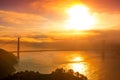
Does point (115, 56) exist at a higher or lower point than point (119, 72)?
higher

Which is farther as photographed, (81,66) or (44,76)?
(81,66)

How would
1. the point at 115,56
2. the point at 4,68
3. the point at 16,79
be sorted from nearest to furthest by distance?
the point at 16,79, the point at 4,68, the point at 115,56

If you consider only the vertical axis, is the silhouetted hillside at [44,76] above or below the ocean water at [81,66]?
below

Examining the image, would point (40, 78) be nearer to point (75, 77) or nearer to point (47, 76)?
point (47, 76)

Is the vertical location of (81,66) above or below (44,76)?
above

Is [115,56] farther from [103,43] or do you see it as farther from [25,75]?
[25,75]

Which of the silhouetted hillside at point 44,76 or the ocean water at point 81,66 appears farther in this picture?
the ocean water at point 81,66

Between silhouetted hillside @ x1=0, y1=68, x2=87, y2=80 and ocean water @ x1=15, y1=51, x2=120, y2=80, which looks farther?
ocean water @ x1=15, y1=51, x2=120, y2=80

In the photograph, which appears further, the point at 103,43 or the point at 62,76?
the point at 103,43

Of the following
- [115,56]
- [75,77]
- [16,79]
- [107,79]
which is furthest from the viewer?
[115,56]

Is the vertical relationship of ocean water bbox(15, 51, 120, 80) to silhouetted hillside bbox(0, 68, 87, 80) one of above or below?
above

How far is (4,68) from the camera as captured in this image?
211ft

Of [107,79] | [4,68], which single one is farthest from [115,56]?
[4,68]

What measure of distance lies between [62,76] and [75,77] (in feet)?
4.25
